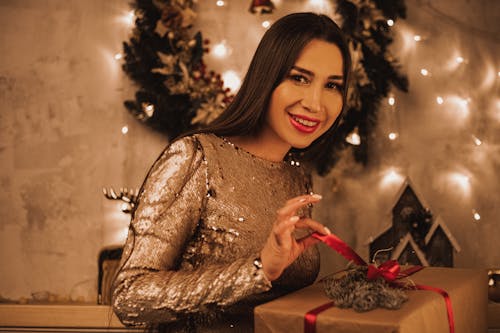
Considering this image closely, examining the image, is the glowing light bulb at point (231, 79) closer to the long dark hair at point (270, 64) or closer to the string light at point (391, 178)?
the string light at point (391, 178)

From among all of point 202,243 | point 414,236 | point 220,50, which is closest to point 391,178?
point 414,236

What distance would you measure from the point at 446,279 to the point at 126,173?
1816mm

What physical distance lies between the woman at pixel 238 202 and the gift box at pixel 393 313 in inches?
3.1

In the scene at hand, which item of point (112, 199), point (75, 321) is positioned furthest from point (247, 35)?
point (75, 321)

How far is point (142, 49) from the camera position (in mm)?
2469

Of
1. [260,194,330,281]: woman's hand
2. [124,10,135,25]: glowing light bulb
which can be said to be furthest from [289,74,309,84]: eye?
[124,10,135,25]: glowing light bulb

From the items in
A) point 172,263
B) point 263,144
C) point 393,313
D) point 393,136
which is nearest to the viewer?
point 393,313

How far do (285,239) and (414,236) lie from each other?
1593mm

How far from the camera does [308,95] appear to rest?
113 centimetres

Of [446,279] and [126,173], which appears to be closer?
[446,279]

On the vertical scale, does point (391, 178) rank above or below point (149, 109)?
below

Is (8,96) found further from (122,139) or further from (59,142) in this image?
(122,139)

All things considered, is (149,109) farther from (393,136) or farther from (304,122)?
(304,122)

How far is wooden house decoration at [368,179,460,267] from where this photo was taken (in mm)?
2273
